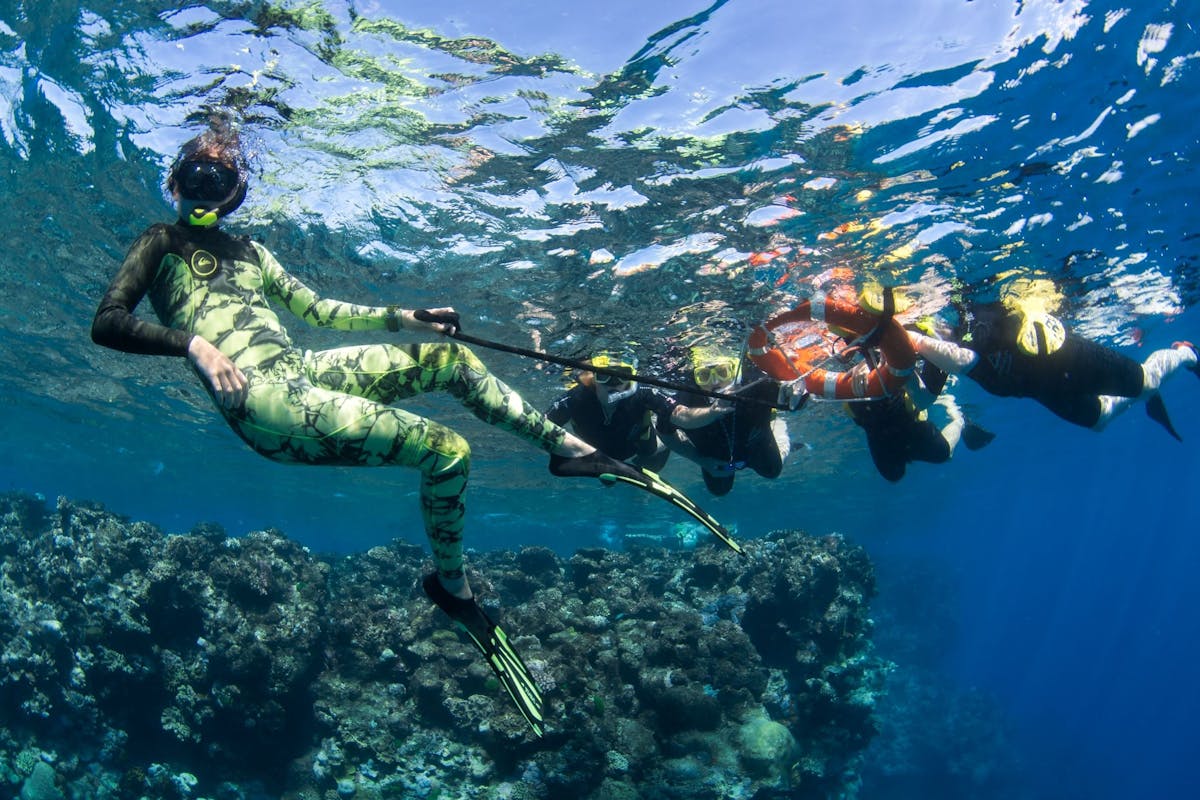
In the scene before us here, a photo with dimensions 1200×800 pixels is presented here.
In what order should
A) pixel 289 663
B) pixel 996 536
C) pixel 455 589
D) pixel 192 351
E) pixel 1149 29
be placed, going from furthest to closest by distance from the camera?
pixel 996 536
pixel 289 663
pixel 1149 29
pixel 455 589
pixel 192 351

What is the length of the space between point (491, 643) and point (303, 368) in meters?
2.28

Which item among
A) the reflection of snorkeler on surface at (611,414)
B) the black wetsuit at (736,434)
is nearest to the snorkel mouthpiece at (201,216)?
the reflection of snorkeler on surface at (611,414)

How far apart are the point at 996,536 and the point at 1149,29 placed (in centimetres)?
9921

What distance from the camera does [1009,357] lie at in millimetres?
7984

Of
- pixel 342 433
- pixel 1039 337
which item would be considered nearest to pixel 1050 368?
pixel 1039 337

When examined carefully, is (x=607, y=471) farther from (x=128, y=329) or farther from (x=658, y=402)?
(x=658, y=402)

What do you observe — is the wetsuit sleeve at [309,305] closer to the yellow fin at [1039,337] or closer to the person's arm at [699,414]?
the person's arm at [699,414]

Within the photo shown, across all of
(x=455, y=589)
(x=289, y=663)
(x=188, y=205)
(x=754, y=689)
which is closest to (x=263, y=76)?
(x=188, y=205)

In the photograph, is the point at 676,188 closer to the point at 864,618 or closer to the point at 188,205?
the point at 188,205

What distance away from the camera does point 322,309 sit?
4016 millimetres

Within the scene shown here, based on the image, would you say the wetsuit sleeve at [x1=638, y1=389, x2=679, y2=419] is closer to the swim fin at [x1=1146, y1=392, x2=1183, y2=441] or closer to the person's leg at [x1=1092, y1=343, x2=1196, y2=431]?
the person's leg at [x1=1092, y1=343, x2=1196, y2=431]

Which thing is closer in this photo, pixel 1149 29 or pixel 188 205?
pixel 188 205

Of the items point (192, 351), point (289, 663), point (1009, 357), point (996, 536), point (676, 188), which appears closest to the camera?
point (192, 351)

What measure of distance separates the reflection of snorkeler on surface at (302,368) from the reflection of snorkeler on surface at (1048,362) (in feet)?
20.0
